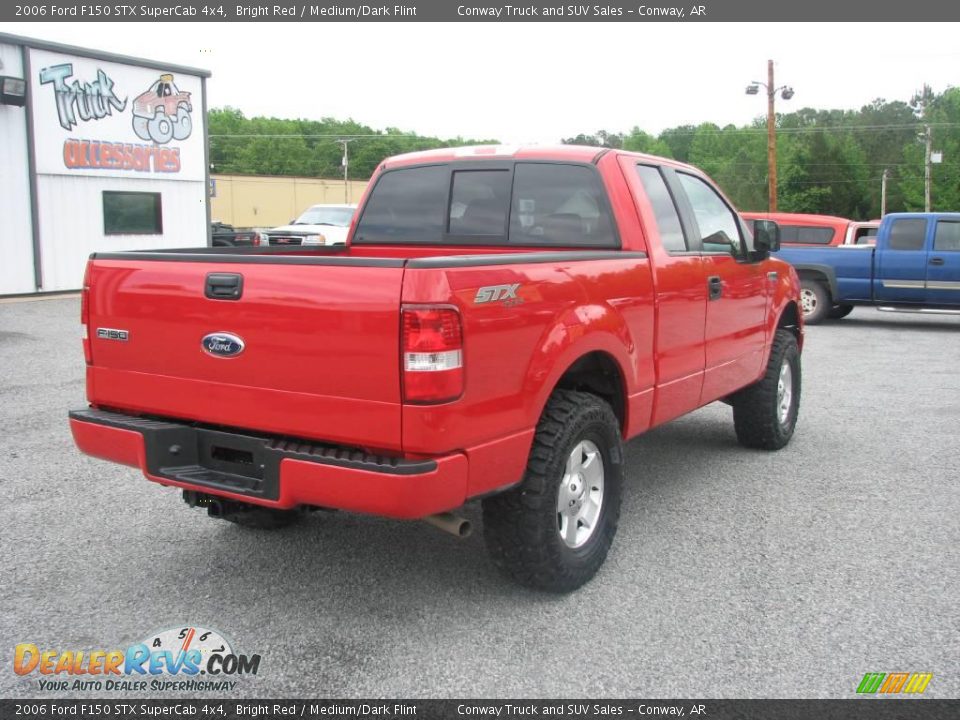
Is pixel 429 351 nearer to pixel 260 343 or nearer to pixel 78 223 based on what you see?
pixel 260 343

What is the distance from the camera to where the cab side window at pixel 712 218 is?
544cm

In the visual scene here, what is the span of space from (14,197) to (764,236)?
15.5 metres

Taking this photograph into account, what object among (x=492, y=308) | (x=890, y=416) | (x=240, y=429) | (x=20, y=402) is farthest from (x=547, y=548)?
(x=20, y=402)

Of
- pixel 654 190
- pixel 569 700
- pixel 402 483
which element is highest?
pixel 654 190

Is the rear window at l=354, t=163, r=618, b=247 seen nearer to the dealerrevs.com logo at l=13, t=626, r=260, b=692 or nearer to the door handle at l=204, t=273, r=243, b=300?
the door handle at l=204, t=273, r=243, b=300

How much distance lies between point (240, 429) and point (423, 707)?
1287mm

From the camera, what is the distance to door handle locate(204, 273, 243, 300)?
135 inches

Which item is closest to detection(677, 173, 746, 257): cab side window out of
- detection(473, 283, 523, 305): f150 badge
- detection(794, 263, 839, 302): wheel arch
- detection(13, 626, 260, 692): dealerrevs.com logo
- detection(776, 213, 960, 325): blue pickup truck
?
detection(473, 283, 523, 305): f150 badge

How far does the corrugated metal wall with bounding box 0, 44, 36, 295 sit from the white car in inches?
182

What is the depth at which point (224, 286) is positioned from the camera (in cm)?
345

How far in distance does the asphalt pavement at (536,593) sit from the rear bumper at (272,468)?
24.1 inches

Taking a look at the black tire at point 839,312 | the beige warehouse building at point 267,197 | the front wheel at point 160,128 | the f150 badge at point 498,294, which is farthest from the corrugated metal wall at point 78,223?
the beige warehouse building at point 267,197

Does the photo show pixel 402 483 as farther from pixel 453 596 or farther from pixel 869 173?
pixel 869 173

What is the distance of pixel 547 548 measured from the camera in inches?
147
